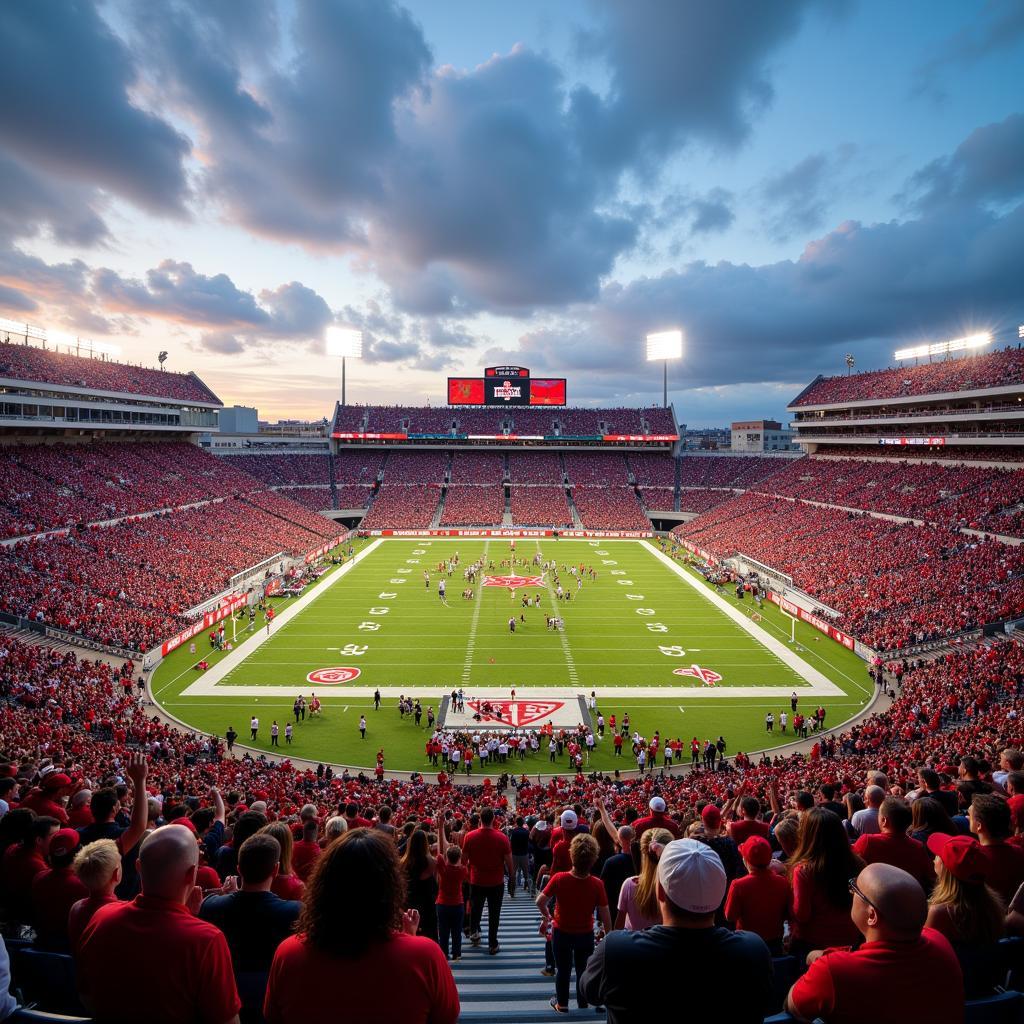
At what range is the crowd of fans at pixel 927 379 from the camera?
44656 millimetres

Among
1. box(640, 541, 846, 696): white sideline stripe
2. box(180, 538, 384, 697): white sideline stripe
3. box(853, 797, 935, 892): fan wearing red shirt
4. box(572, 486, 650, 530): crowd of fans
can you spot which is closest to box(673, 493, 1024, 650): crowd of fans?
box(640, 541, 846, 696): white sideline stripe

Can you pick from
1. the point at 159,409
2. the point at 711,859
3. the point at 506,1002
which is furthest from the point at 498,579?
the point at 711,859

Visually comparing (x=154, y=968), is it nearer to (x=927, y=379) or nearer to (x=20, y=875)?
(x=20, y=875)

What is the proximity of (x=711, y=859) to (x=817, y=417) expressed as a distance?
229 feet

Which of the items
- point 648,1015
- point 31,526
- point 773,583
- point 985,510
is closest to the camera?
point 648,1015

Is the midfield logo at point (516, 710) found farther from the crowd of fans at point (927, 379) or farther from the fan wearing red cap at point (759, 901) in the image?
the crowd of fans at point (927, 379)

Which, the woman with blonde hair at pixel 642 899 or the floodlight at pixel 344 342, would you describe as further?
the floodlight at pixel 344 342

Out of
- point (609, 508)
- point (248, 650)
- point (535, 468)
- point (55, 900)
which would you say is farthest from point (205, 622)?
point (535, 468)

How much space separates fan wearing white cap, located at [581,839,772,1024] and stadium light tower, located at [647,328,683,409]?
78484 mm

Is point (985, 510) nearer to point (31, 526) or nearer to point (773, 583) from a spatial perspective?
point (773, 583)

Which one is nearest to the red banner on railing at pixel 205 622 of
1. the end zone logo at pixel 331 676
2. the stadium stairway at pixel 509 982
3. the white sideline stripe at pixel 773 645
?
the end zone logo at pixel 331 676

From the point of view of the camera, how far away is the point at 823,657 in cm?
2886

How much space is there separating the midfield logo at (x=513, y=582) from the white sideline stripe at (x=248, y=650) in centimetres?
986

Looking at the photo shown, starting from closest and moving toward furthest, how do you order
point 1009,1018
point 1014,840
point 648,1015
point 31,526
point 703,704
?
1. point 648,1015
2. point 1009,1018
3. point 1014,840
4. point 703,704
5. point 31,526
